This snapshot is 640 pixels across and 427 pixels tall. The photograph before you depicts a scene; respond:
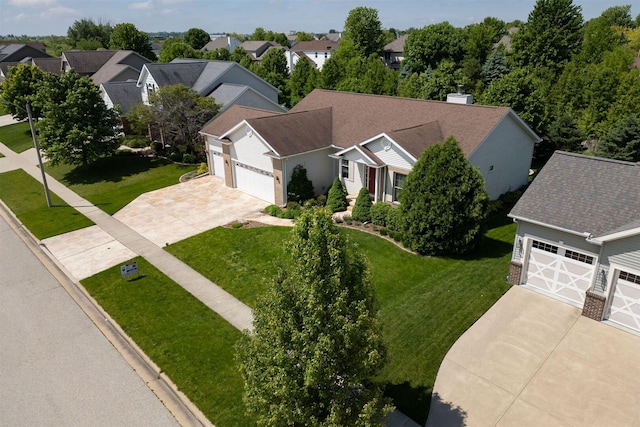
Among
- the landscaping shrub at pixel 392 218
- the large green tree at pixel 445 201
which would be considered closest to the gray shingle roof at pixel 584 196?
the large green tree at pixel 445 201

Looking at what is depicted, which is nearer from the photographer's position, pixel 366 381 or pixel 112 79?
pixel 366 381

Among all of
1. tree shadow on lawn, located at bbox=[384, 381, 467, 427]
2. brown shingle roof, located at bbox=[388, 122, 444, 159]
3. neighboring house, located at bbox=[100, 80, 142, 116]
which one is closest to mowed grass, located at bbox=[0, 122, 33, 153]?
neighboring house, located at bbox=[100, 80, 142, 116]

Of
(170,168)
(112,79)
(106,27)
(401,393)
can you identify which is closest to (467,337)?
(401,393)

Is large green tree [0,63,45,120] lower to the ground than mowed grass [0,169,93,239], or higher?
higher

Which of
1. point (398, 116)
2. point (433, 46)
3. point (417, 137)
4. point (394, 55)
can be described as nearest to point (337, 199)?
point (417, 137)

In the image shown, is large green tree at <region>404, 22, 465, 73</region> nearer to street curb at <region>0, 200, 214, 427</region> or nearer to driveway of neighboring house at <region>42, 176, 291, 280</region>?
driveway of neighboring house at <region>42, 176, 291, 280</region>

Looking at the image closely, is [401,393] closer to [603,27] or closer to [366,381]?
[366,381]

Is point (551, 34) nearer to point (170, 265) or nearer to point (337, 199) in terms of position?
point (337, 199)
